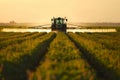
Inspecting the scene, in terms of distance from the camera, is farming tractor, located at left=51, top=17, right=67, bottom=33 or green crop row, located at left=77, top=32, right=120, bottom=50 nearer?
green crop row, located at left=77, top=32, right=120, bottom=50

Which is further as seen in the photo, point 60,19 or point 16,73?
point 60,19

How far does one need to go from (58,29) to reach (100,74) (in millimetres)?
45718

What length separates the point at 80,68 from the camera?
32.1 ft

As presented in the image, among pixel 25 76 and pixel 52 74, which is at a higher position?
pixel 52 74

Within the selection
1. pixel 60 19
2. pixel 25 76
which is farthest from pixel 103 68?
pixel 60 19

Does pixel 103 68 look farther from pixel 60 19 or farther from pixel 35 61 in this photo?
pixel 60 19

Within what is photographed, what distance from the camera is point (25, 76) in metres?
12.2

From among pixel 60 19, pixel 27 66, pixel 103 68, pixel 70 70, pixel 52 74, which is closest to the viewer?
pixel 52 74

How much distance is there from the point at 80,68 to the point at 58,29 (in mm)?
48761

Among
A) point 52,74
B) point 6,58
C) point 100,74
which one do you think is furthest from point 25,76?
point 52,74

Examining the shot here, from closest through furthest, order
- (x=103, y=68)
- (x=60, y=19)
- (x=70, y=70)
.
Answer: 1. (x=70, y=70)
2. (x=103, y=68)
3. (x=60, y=19)

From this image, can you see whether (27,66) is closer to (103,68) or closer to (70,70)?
(103,68)

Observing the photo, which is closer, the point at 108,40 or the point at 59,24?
the point at 108,40

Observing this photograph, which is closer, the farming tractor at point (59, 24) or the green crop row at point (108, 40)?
the green crop row at point (108, 40)
